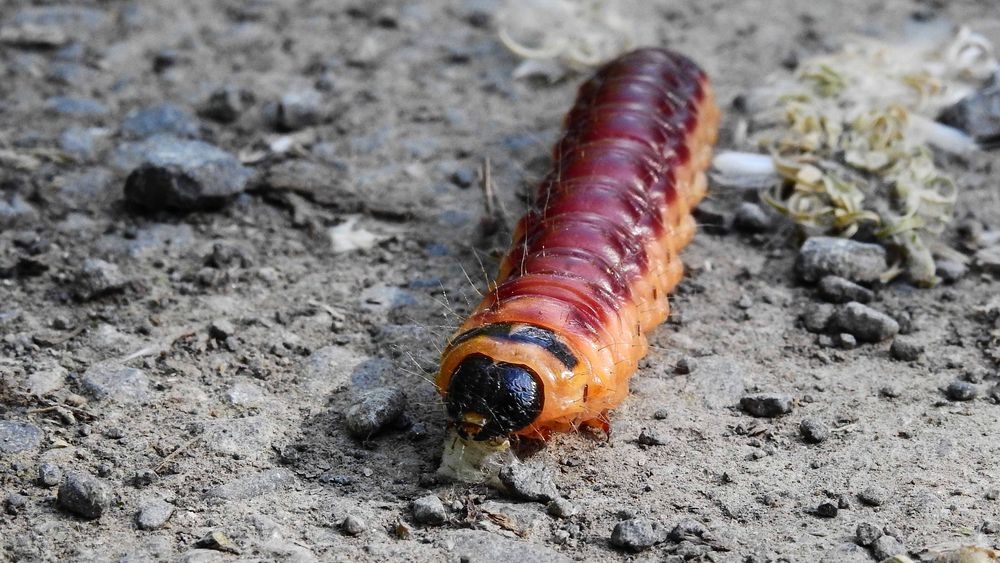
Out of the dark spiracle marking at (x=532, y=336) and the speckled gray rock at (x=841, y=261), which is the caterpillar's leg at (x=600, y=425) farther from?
the speckled gray rock at (x=841, y=261)

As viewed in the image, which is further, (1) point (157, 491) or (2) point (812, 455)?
(2) point (812, 455)

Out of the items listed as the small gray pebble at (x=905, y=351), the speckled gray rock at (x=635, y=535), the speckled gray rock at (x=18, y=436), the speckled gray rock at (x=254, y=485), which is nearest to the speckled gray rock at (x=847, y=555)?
the speckled gray rock at (x=635, y=535)

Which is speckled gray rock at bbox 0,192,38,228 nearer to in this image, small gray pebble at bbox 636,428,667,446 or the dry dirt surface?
the dry dirt surface

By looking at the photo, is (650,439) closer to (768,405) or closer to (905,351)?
(768,405)

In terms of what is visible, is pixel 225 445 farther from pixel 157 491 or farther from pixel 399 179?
pixel 399 179

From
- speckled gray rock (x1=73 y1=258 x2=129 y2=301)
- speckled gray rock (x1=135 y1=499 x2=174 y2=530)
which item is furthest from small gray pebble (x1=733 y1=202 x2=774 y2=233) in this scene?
speckled gray rock (x1=135 y1=499 x2=174 y2=530)

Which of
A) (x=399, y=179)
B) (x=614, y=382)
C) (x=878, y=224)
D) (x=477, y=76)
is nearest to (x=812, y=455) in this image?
(x=614, y=382)

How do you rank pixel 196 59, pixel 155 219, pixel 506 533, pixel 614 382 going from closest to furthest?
pixel 506 533
pixel 614 382
pixel 155 219
pixel 196 59

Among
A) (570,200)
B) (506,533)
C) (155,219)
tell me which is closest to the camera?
(506,533)
